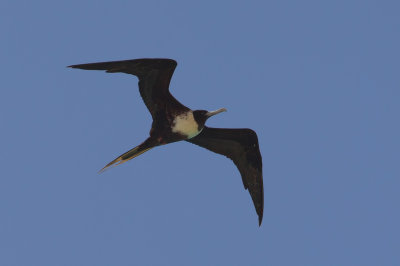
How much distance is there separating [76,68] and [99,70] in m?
0.40

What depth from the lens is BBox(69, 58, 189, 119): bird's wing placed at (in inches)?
313

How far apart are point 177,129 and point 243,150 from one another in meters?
1.31

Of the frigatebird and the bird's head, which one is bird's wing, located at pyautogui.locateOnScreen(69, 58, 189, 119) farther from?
the bird's head

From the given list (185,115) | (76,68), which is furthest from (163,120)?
(76,68)

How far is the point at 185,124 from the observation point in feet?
28.5

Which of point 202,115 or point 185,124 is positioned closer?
point 185,124

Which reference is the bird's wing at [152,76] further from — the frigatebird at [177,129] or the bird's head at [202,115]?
the bird's head at [202,115]

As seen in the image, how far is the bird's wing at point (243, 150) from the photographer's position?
9.41m

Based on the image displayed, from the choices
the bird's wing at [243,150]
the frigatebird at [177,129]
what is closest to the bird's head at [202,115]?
the frigatebird at [177,129]

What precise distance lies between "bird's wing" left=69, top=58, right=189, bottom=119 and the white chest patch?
0.10 m

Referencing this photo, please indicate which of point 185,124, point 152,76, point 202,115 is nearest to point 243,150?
point 202,115

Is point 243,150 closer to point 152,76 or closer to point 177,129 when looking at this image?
point 177,129

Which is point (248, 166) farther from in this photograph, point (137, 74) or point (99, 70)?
point (99, 70)

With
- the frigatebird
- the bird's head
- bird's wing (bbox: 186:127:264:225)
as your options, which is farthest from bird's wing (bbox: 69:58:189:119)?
bird's wing (bbox: 186:127:264:225)
